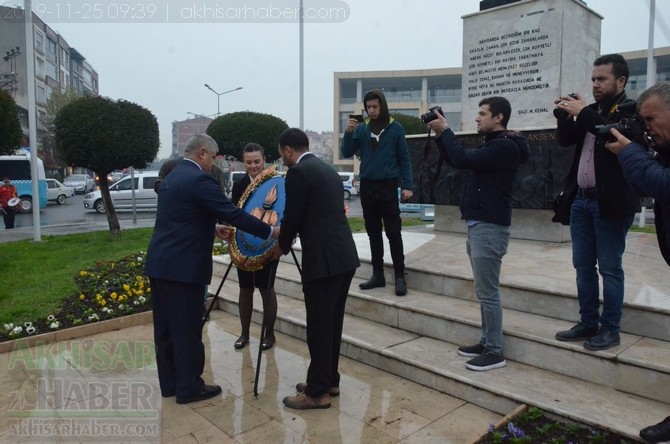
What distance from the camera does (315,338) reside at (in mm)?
3572

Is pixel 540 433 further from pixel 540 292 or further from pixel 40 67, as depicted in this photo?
pixel 40 67

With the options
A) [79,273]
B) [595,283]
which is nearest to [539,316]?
[595,283]

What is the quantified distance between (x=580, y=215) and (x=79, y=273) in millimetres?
6403

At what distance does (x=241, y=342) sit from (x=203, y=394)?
3.69 feet

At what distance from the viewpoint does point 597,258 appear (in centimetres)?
368

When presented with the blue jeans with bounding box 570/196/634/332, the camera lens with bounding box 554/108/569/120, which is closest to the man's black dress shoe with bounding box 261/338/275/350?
the blue jeans with bounding box 570/196/634/332

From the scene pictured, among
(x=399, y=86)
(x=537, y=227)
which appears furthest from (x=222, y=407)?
(x=399, y=86)

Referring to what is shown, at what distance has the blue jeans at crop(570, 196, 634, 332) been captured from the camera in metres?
3.53

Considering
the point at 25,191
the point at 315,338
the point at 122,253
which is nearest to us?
the point at 315,338

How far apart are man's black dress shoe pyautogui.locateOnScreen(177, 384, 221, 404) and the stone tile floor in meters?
0.05

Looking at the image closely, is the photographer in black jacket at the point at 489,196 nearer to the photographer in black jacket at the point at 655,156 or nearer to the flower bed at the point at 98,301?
the photographer in black jacket at the point at 655,156

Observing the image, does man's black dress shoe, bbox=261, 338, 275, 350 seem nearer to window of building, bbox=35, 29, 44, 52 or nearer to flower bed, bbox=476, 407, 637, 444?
flower bed, bbox=476, 407, 637, 444

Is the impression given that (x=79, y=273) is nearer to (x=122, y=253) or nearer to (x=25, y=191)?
(x=122, y=253)

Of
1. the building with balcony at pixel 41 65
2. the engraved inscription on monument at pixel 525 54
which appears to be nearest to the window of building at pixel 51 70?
the building with balcony at pixel 41 65
